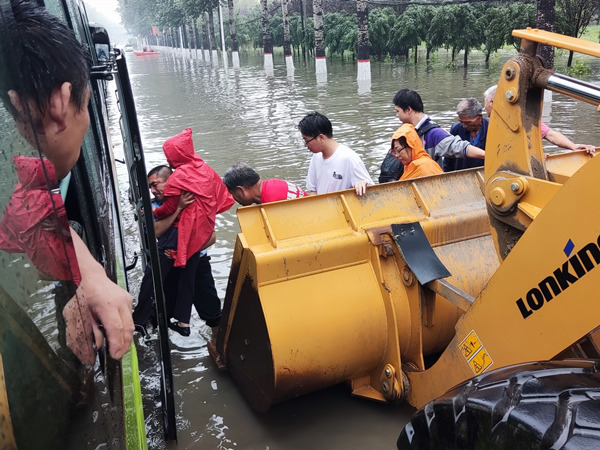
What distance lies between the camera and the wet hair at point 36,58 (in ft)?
3.10

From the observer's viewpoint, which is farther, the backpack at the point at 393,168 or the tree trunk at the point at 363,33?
the tree trunk at the point at 363,33

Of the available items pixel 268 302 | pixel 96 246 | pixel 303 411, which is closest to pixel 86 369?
pixel 96 246

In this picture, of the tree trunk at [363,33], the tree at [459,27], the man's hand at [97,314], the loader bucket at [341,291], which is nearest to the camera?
the man's hand at [97,314]

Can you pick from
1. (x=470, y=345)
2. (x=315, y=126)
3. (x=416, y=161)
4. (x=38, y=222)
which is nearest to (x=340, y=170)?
(x=315, y=126)

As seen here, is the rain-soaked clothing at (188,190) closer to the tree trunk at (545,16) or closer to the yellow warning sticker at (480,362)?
the yellow warning sticker at (480,362)

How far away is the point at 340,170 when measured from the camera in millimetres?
4074

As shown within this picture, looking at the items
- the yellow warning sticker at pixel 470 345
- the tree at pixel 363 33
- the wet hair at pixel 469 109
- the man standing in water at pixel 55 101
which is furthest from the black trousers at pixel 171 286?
the tree at pixel 363 33

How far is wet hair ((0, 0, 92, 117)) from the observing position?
944 mm

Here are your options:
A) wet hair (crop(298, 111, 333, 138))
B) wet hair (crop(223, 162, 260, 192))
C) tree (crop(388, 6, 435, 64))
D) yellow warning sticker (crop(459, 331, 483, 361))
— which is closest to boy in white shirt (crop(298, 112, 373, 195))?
wet hair (crop(298, 111, 333, 138))

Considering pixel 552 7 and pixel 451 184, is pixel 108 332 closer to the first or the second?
pixel 451 184

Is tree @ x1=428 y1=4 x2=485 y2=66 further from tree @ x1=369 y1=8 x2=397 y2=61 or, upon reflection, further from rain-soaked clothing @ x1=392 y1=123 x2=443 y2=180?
rain-soaked clothing @ x1=392 y1=123 x2=443 y2=180

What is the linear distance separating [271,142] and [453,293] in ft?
29.4

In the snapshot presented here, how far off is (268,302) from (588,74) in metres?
18.5

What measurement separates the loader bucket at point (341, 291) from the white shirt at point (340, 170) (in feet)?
2.83
